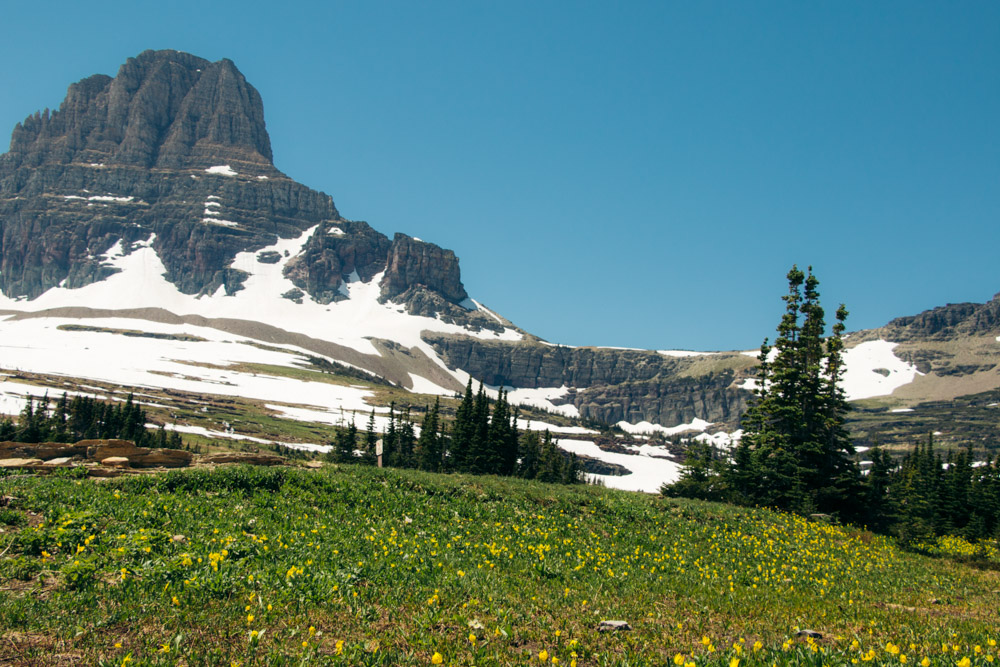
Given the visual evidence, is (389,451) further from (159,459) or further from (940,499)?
(940,499)

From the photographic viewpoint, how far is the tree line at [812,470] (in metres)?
38.8

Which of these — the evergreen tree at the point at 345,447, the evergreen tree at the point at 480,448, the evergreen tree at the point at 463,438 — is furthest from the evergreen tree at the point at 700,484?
the evergreen tree at the point at 345,447

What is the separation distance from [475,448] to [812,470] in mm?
35582

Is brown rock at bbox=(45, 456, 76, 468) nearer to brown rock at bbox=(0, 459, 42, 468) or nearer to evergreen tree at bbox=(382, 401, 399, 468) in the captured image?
brown rock at bbox=(0, 459, 42, 468)

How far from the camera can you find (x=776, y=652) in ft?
28.0

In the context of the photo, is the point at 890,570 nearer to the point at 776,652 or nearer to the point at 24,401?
the point at 776,652

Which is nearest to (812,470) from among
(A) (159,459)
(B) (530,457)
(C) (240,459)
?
(C) (240,459)

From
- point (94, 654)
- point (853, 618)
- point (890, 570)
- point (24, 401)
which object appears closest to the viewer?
point (94, 654)

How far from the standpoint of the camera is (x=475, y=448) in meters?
65.9

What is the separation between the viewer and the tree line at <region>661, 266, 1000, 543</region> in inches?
1528

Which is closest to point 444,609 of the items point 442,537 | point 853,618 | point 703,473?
point 442,537

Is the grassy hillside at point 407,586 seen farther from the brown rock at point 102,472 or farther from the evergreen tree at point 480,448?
the evergreen tree at point 480,448

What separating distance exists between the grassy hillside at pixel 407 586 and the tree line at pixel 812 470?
1685 cm

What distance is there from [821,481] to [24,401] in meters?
182
